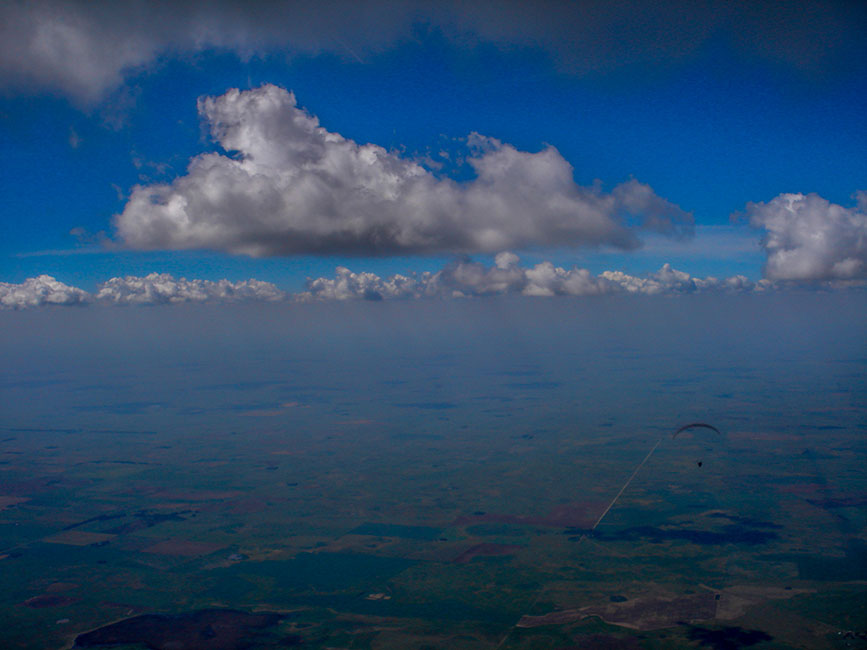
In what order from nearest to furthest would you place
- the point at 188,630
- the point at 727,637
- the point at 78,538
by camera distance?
1. the point at 727,637
2. the point at 188,630
3. the point at 78,538

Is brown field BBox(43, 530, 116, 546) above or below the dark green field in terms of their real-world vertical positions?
above

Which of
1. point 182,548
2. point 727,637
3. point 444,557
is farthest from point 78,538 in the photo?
point 727,637

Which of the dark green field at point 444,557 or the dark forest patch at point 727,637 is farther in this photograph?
the dark green field at point 444,557

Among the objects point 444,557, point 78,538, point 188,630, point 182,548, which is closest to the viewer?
point 188,630

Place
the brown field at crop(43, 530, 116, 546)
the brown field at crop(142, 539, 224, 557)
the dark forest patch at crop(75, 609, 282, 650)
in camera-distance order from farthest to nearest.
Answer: the brown field at crop(43, 530, 116, 546), the brown field at crop(142, 539, 224, 557), the dark forest patch at crop(75, 609, 282, 650)

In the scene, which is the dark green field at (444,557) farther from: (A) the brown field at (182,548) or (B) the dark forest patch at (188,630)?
(A) the brown field at (182,548)

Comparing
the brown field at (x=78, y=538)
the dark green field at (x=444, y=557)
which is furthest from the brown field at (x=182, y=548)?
the brown field at (x=78, y=538)

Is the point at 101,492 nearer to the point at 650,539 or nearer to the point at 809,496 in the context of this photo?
the point at 650,539

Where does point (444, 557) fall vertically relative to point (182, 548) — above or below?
below

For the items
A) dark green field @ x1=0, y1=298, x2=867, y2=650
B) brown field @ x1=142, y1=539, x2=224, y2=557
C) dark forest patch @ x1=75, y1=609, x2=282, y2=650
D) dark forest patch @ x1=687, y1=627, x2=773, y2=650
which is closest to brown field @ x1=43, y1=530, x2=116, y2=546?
dark green field @ x1=0, y1=298, x2=867, y2=650

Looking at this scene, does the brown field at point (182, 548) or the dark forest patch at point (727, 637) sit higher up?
the brown field at point (182, 548)

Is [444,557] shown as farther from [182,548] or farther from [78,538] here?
[78,538]

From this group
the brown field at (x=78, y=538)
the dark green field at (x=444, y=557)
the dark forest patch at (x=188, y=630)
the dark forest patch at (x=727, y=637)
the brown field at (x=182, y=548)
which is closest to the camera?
the dark forest patch at (x=727, y=637)

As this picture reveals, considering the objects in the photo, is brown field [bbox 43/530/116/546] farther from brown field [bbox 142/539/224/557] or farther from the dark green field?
brown field [bbox 142/539/224/557]
